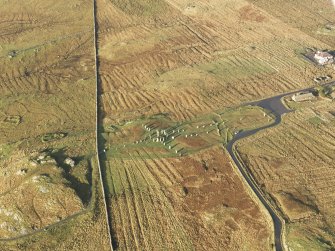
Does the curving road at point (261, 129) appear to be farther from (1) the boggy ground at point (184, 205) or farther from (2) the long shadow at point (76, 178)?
(2) the long shadow at point (76, 178)

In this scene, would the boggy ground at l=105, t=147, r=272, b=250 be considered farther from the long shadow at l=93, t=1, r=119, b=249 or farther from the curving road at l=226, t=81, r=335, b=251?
the curving road at l=226, t=81, r=335, b=251

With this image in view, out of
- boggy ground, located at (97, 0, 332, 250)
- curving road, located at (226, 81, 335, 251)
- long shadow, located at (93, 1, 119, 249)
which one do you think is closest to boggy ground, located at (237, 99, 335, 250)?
curving road, located at (226, 81, 335, 251)

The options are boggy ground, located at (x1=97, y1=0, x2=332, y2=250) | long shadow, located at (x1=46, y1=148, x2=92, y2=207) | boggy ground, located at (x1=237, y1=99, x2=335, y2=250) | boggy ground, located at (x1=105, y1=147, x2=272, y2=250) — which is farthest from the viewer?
long shadow, located at (x1=46, y1=148, x2=92, y2=207)

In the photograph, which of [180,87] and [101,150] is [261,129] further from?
[101,150]

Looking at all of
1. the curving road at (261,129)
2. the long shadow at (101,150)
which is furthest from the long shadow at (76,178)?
the curving road at (261,129)

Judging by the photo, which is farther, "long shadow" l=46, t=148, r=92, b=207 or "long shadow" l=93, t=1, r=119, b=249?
"long shadow" l=46, t=148, r=92, b=207

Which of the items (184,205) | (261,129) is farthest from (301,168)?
(184,205)

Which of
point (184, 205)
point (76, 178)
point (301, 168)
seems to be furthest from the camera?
point (301, 168)

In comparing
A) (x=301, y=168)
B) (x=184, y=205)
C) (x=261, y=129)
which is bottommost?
(x=184, y=205)

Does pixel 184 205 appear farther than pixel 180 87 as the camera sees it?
No

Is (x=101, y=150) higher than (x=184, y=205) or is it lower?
higher
